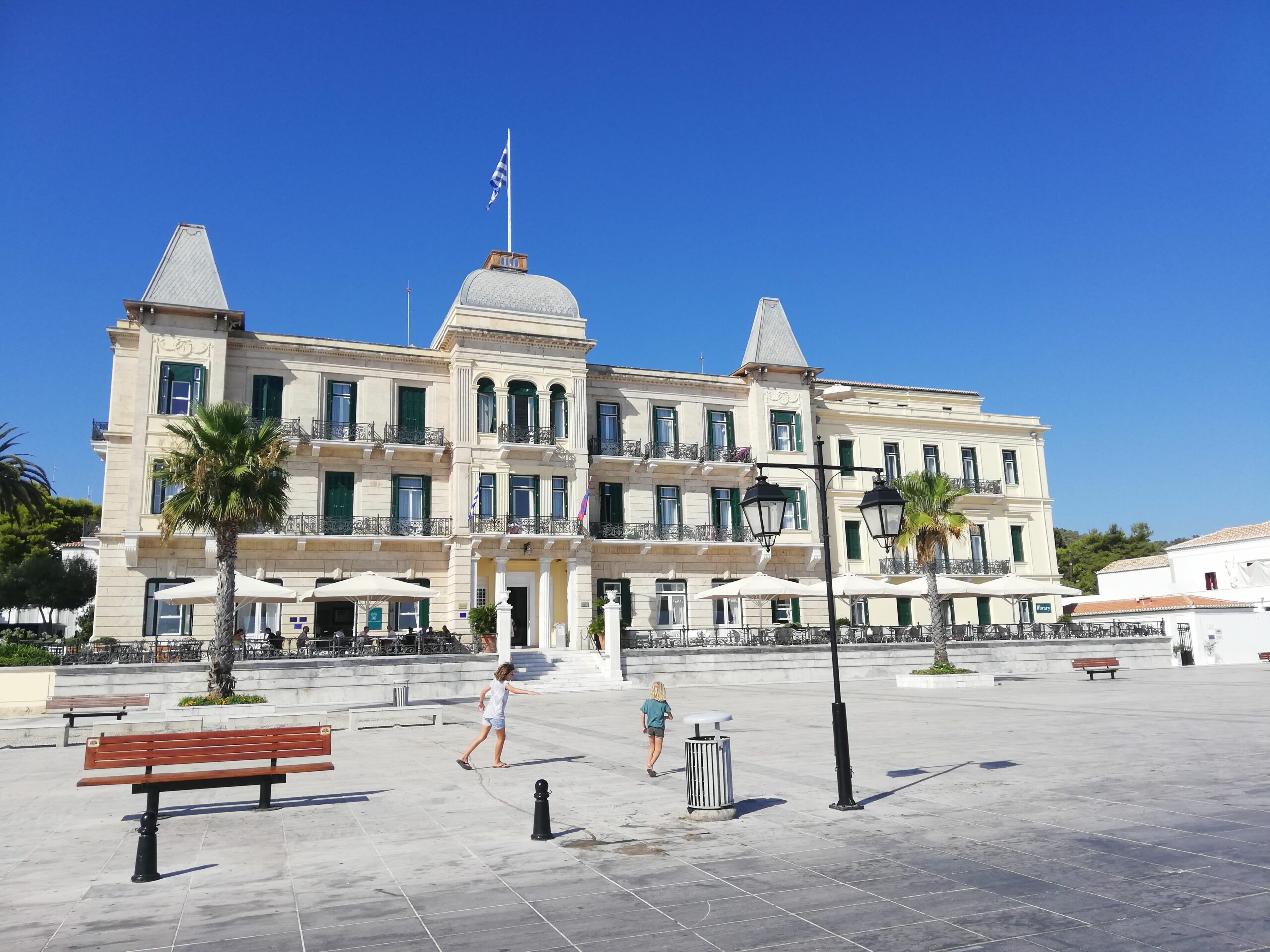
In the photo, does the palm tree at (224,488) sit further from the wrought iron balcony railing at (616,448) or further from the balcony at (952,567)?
the balcony at (952,567)

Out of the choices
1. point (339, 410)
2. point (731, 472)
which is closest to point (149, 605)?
point (339, 410)

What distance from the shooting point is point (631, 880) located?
6.45m

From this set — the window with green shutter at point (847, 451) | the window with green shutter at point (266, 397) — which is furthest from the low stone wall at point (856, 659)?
the window with green shutter at point (266, 397)

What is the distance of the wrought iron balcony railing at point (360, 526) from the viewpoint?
105ft

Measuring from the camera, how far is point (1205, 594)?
48344 millimetres

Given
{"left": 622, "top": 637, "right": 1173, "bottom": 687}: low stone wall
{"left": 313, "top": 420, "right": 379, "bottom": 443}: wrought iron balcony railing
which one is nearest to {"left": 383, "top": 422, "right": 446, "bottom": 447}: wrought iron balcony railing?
{"left": 313, "top": 420, "right": 379, "bottom": 443}: wrought iron balcony railing

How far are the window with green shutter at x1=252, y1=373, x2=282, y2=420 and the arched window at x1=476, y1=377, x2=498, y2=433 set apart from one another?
709 cm

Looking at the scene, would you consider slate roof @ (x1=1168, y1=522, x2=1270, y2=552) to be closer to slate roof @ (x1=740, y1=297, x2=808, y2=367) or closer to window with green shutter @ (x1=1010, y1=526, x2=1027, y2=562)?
window with green shutter @ (x1=1010, y1=526, x2=1027, y2=562)

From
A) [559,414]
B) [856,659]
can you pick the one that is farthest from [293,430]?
[856,659]

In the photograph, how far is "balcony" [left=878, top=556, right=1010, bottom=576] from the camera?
132 feet

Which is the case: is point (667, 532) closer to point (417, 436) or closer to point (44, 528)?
point (417, 436)

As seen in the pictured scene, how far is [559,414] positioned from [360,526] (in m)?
8.68

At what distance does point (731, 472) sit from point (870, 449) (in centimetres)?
752

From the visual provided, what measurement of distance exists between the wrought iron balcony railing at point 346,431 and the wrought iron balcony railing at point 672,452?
36.0 feet
